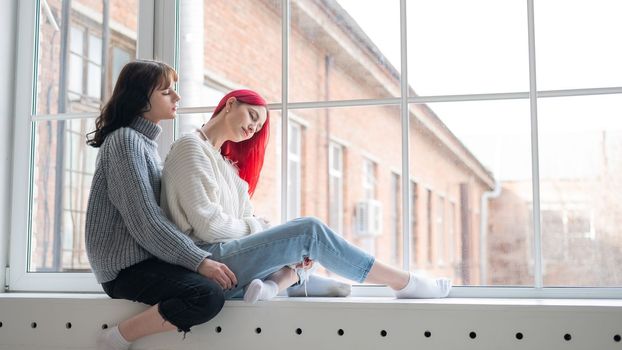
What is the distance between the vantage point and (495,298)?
2672mm

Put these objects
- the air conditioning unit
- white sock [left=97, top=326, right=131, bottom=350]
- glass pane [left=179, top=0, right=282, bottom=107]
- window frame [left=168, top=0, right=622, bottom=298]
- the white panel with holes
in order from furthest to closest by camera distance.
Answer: the air conditioning unit
glass pane [left=179, top=0, right=282, bottom=107]
window frame [left=168, top=0, right=622, bottom=298]
white sock [left=97, top=326, right=131, bottom=350]
the white panel with holes

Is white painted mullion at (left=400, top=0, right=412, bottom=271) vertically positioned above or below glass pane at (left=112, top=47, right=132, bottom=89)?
below

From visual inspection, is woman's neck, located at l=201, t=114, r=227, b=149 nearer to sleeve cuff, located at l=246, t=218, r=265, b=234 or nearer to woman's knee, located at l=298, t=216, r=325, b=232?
sleeve cuff, located at l=246, t=218, r=265, b=234

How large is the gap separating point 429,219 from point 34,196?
255 centimetres

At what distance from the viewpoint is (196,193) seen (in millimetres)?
2521

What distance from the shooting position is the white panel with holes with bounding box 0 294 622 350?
7.60ft

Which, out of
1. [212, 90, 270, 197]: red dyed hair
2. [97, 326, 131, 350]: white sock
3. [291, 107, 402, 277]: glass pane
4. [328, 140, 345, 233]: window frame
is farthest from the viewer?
[328, 140, 345, 233]: window frame

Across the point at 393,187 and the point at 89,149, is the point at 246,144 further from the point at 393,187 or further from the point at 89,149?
the point at 393,187

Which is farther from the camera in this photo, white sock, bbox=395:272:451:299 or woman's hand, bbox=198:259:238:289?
white sock, bbox=395:272:451:299

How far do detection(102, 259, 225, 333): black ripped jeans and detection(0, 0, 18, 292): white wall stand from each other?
89cm

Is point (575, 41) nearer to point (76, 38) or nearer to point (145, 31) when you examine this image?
point (145, 31)

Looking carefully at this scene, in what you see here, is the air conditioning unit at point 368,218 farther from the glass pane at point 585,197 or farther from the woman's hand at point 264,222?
the woman's hand at point 264,222

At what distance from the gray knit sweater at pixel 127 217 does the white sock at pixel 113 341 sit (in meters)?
0.17

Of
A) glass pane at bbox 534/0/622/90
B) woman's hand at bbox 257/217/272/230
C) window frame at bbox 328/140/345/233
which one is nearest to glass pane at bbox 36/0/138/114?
woman's hand at bbox 257/217/272/230
